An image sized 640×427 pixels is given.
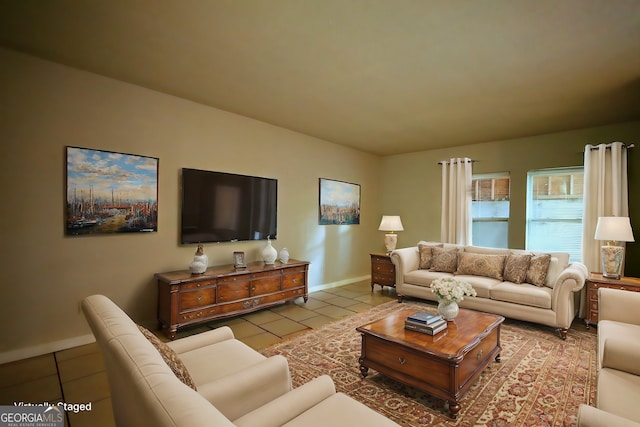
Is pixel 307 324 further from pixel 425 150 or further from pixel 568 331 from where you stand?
pixel 425 150

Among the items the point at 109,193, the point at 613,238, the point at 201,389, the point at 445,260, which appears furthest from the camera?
the point at 445,260

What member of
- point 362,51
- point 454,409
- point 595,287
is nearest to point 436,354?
point 454,409

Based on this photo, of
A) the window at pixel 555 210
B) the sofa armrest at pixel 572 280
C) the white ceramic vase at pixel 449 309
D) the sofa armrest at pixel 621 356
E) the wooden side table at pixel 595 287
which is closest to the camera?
the sofa armrest at pixel 621 356

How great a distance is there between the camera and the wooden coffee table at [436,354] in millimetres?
2117

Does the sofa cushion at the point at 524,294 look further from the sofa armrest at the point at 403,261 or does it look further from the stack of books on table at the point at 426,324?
the stack of books on table at the point at 426,324

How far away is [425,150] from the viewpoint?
20.2 ft

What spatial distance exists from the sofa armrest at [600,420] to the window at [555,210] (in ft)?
14.3

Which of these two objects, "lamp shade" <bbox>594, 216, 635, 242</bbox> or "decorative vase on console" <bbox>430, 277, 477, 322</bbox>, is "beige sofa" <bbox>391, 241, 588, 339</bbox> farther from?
"decorative vase on console" <bbox>430, 277, 477, 322</bbox>

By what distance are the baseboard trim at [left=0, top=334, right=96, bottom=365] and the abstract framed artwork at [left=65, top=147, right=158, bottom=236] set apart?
3.43 feet

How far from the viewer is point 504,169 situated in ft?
17.2

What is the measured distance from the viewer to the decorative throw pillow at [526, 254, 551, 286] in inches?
154

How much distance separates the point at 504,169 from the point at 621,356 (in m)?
4.08

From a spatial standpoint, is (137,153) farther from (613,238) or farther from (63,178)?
(613,238)

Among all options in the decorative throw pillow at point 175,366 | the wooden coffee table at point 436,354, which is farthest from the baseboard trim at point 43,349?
the wooden coffee table at point 436,354
